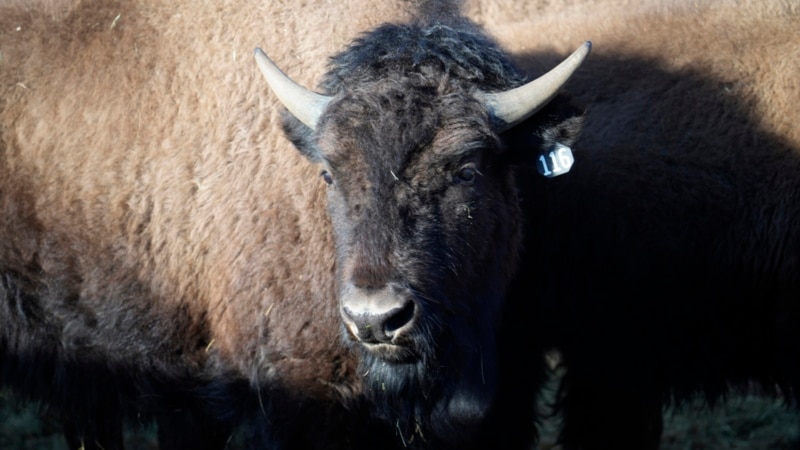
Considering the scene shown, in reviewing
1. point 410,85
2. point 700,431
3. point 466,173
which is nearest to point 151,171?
point 410,85

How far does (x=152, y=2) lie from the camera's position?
560 centimetres

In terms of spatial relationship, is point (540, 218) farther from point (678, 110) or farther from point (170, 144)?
point (170, 144)

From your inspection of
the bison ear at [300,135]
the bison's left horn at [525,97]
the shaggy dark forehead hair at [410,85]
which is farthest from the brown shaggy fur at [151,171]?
the bison's left horn at [525,97]

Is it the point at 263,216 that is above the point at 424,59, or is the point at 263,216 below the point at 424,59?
below

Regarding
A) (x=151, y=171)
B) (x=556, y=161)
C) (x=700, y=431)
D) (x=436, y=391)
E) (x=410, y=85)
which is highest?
(x=410, y=85)

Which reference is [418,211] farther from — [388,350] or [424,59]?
[424,59]

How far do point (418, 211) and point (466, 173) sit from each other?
1.00 ft

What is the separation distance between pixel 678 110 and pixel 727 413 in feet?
9.41

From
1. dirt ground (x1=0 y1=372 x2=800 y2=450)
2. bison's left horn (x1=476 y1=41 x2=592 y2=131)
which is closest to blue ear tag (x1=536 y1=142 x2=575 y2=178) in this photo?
bison's left horn (x1=476 y1=41 x2=592 y2=131)

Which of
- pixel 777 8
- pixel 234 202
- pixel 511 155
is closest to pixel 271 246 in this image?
pixel 234 202

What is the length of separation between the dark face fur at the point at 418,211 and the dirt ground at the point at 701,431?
9.67 feet

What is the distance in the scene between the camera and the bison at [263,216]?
4.36 m

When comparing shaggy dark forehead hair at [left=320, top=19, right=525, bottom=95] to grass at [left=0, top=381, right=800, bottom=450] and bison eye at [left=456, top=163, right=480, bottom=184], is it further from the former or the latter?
grass at [left=0, top=381, right=800, bottom=450]

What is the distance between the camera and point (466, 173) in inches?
175
